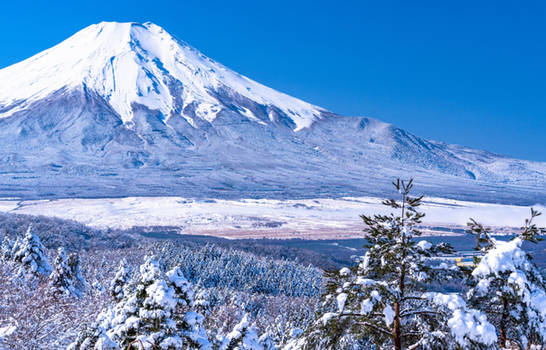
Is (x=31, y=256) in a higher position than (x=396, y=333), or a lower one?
lower

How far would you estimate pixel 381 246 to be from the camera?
8.90m

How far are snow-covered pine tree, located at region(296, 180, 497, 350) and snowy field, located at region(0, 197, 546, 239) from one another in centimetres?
10222

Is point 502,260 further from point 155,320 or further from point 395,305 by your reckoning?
point 155,320

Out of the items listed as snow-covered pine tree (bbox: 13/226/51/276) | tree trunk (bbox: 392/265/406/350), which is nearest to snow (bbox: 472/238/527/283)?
tree trunk (bbox: 392/265/406/350)

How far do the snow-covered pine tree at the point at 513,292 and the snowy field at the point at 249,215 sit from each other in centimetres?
10213

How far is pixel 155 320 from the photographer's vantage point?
1047 centimetres

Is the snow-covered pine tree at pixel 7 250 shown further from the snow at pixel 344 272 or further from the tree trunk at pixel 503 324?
the tree trunk at pixel 503 324

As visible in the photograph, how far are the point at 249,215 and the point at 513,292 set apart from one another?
440 ft

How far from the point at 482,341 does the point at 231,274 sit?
7032cm

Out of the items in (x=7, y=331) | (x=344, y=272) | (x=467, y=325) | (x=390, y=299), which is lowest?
(x=7, y=331)

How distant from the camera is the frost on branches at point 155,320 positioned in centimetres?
1033

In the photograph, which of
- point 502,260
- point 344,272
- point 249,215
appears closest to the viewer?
point 502,260

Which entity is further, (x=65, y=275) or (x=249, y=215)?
(x=249, y=215)

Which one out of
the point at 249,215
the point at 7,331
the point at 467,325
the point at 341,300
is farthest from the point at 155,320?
the point at 249,215
